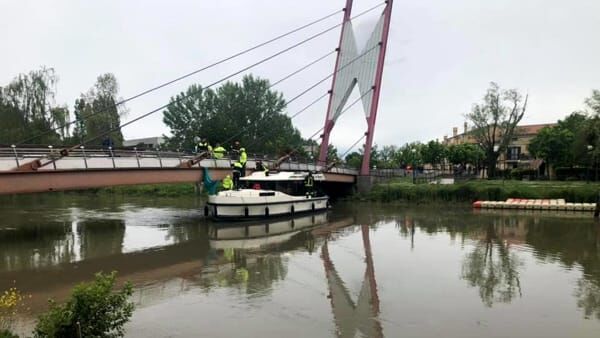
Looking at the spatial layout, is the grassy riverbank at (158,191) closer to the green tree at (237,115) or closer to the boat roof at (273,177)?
the green tree at (237,115)

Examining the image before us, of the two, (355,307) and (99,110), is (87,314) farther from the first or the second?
(99,110)

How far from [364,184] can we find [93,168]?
85.3 ft

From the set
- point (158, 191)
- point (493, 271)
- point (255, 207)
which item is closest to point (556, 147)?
point (255, 207)

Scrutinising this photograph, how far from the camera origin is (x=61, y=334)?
22.2ft

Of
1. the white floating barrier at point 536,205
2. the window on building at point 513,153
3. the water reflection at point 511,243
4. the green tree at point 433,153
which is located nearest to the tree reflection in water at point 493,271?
the water reflection at point 511,243

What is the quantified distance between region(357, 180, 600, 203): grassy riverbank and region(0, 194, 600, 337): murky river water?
7.47 metres

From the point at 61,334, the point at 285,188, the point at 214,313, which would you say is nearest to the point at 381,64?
the point at 285,188

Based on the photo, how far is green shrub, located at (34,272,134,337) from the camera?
673cm

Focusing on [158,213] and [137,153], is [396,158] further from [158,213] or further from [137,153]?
[137,153]

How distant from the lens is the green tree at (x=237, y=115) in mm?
76688

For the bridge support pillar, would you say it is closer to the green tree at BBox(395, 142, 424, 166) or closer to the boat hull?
the boat hull

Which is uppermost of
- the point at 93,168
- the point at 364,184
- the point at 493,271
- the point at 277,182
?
the point at 93,168

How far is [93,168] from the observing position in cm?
2150

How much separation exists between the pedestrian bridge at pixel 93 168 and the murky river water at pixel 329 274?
7.95 feet
